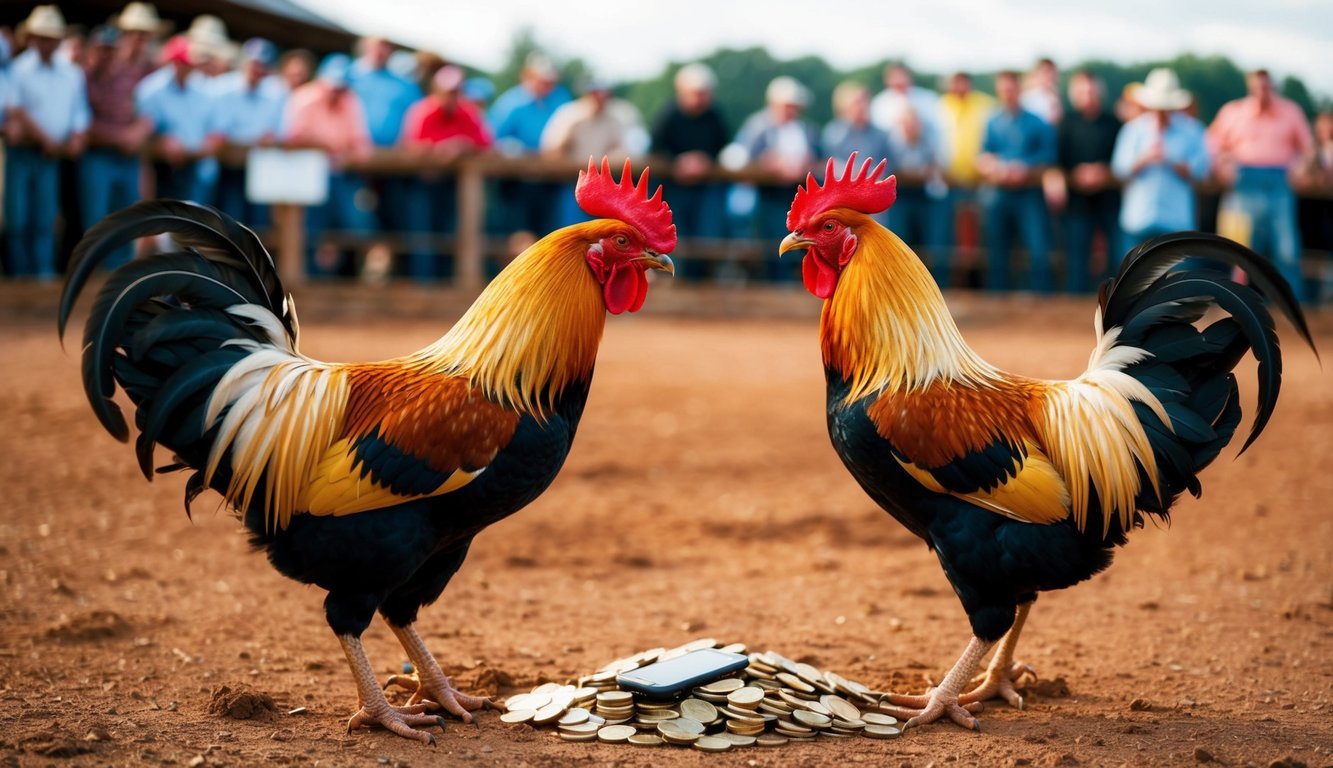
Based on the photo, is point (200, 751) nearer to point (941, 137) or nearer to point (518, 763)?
point (518, 763)

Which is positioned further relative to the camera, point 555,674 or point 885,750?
point 555,674

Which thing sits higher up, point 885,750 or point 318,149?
point 318,149

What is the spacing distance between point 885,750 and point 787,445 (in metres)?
5.21

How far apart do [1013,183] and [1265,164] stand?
9.22 feet

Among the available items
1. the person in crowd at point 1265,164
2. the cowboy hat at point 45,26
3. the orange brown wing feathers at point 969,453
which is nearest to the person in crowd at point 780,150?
the person in crowd at point 1265,164

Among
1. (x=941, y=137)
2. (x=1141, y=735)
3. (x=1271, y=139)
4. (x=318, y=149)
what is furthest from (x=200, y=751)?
(x=1271, y=139)

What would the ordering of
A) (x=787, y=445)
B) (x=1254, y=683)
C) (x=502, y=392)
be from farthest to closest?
(x=787, y=445) → (x=1254, y=683) → (x=502, y=392)

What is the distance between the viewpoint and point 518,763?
4.30 meters

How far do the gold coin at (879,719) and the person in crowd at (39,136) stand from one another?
11.0 meters

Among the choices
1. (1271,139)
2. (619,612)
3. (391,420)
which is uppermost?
(1271,139)

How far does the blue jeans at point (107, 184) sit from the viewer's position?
515 inches

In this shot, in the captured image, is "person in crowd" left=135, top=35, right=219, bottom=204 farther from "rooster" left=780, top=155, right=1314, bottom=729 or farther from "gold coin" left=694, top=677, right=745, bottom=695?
"gold coin" left=694, top=677, right=745, bottom=695

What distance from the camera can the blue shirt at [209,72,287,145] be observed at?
550 inches

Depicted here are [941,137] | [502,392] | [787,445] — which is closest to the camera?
[502,392]
